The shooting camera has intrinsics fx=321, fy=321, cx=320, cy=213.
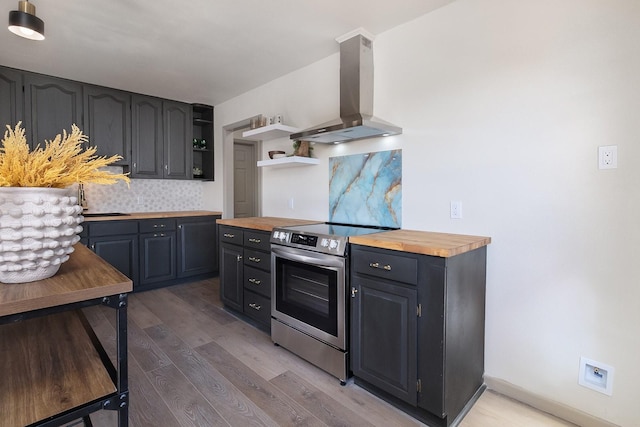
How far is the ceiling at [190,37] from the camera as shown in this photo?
2.21 metres

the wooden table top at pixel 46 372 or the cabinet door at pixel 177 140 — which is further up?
the cabinet door at pixel 177 140

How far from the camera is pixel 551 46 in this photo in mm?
1778

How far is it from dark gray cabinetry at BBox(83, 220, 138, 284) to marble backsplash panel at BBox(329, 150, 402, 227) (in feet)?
8.20

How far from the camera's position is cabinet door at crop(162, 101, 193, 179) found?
4391 millimetres

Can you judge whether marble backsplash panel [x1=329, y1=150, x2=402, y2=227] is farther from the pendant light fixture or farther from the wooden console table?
the pendant light fixture

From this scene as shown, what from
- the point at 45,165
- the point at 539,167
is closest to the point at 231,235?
the point at 45,165

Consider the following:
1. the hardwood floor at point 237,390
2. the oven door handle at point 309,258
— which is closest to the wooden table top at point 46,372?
the hardwood floor at point 237,390

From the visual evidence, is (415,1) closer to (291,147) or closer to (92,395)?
(291,147)

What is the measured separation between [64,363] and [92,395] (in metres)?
0.23

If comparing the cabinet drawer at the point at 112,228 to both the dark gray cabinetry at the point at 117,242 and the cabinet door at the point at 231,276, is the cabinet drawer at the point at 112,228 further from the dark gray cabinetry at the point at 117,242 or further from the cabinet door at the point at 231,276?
the cabinet door at the point at 231,276

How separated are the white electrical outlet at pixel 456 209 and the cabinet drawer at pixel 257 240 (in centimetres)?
143

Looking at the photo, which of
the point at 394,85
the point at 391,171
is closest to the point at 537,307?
the point at 391,171

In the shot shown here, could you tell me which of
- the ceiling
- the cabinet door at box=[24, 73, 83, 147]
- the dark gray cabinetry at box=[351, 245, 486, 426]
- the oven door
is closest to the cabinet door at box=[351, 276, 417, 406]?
the dark gray cabinetry at box=[351, 245, 486, 426]

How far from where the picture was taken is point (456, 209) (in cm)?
218
